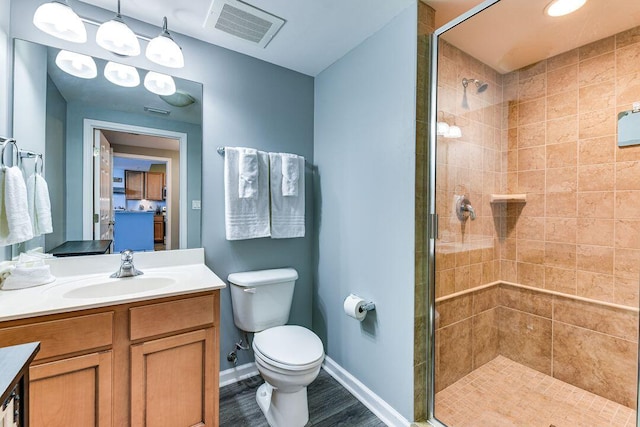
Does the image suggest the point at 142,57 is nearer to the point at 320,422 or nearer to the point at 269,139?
the point at 269,139

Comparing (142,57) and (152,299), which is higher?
(142,57)

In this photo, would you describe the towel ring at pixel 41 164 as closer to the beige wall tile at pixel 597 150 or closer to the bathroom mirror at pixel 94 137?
the bathroom mirror at pixel 94 137

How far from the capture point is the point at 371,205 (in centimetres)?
175

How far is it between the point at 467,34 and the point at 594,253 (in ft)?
5.10

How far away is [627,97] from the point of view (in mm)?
1600

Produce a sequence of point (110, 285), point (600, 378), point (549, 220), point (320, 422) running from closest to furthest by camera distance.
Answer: point (110, 285) < point (320, 422) < point (600, 378) < point (549, 220)

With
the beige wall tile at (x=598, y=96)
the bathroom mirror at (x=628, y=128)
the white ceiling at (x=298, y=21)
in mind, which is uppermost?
the white ceiling at (x=298, y=21)

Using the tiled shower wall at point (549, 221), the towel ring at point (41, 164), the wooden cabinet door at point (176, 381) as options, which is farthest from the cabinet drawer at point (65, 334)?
the tiled shower wall at point (549, 221)

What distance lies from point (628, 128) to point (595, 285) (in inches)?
37.5

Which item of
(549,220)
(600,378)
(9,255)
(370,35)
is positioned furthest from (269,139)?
(600,378)

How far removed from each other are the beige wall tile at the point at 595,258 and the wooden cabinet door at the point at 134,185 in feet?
9.25

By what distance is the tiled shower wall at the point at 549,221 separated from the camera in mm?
1623

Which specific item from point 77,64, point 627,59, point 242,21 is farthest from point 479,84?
point 77,64

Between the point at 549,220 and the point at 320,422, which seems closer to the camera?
the point at 320,422
